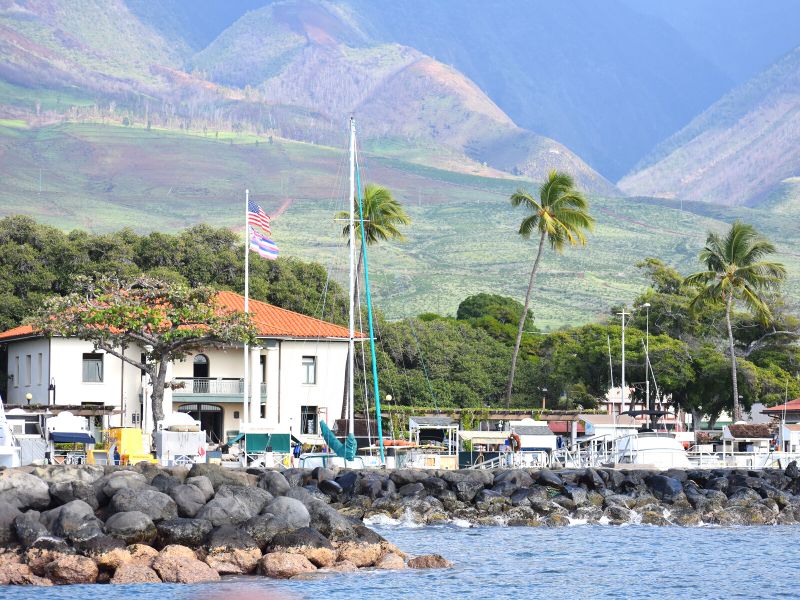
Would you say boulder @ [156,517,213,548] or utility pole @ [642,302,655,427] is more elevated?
utility pole @ [642,302,655,427]

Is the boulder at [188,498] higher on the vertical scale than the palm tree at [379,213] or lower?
lower

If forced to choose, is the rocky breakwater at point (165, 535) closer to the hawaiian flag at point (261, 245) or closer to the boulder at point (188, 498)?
the boulder at point (188, 498)

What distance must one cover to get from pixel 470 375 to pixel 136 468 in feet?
139

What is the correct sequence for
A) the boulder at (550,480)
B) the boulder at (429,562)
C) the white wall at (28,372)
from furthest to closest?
the white wall at (28,372)
the boulder at (550,480)
the boulder at (429,562)

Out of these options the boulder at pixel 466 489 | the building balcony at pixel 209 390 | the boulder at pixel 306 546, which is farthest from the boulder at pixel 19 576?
the building balcony at pixel 209 390

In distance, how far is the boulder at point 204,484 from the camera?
31.3 m

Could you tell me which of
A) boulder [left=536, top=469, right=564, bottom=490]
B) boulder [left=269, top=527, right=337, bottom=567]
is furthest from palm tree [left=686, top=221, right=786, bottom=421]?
boulder [left=269, top=527, right=337, bottom=567]

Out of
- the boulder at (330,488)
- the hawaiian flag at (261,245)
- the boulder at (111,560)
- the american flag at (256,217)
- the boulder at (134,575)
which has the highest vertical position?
the american flag at (256,217)

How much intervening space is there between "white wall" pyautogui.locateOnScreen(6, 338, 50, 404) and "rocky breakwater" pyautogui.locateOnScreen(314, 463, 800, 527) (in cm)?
2413

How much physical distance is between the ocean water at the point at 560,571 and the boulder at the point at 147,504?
9.64ft

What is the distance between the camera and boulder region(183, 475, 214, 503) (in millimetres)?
31344

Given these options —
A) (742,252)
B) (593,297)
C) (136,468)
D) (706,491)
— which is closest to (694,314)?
(742,252)

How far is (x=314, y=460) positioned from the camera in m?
45.8

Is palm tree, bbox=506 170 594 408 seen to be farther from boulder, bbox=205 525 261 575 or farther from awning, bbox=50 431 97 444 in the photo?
boulder, bbox=205 525 261 575
